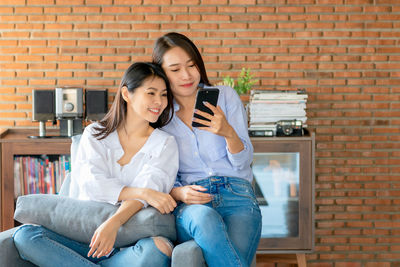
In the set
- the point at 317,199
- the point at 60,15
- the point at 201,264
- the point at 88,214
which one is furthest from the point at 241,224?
the point at 60,15

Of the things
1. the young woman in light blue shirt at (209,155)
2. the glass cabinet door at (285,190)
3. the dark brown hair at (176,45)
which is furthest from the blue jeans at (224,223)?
the glass cabinet door at (285,190)

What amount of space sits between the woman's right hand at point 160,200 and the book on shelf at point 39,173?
1380 millimetres

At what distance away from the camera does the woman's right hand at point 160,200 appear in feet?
6.50

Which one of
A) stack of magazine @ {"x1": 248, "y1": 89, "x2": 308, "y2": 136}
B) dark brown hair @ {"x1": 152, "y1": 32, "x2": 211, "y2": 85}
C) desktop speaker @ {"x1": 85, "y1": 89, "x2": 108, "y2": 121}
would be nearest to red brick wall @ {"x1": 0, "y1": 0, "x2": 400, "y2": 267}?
desktop speaker @ {"x1": 85, "y1": 89, "x2": 108, "y2": 121}

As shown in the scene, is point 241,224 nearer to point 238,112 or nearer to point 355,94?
point 238,112

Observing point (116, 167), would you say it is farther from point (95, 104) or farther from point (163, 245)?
point (95, 104)

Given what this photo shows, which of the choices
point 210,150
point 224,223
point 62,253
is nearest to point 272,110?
point 210,150

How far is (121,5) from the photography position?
3.45m

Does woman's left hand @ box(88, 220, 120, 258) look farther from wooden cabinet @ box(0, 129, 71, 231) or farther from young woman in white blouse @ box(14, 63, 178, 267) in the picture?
wooden cabinet @ box(0, 129, 71, 231)

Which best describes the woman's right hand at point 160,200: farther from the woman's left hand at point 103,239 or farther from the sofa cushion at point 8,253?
the sofa cushion at point 8,253

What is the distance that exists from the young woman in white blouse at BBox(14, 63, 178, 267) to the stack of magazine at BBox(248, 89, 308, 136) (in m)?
1.02

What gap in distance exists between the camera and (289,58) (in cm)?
349

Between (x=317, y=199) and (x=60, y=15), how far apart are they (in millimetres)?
2145

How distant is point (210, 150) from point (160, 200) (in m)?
0.36
